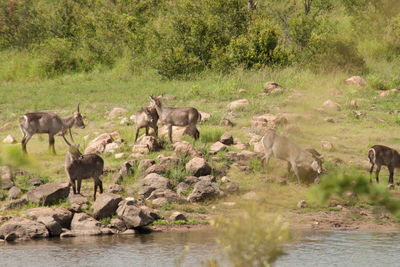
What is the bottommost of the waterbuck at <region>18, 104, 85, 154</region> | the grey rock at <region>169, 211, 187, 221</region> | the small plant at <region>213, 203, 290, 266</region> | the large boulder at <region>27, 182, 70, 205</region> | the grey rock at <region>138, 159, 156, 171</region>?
the grey rock at <region>169, 211, 187, 221</region>

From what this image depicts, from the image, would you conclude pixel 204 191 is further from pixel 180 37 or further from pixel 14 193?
pixel 180 37

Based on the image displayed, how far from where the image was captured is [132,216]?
9.44 meters

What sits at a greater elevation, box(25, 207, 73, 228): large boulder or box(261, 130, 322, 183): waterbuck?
box(261, 130, 322, 183): waterbuck

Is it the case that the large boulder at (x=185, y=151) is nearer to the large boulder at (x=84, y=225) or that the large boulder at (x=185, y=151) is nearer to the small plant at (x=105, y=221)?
the small plant at (x=105, y=221)

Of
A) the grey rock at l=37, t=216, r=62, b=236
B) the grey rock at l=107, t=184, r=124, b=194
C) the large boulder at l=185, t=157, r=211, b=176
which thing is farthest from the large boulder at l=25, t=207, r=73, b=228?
the large boulder at l=185, t=157, r=211, b=176

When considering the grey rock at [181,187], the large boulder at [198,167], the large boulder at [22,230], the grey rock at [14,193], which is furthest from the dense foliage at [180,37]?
the large boulder at [22,230]

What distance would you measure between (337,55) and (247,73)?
346 centimetres

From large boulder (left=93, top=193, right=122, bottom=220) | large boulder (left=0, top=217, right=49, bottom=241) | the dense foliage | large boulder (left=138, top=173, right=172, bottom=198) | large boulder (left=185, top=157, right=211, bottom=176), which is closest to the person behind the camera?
large boulder (left=0, top=217, right=49, bottom=241)

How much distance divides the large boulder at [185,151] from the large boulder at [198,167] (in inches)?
20.7

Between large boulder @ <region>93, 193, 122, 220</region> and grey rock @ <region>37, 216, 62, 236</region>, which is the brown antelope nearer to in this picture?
large boulder @ <region>93, 193, 122, 220</region>

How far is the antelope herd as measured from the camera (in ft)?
34.0

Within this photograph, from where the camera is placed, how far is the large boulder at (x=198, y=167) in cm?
1153

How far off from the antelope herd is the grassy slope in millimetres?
393

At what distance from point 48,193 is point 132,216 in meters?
1.65
